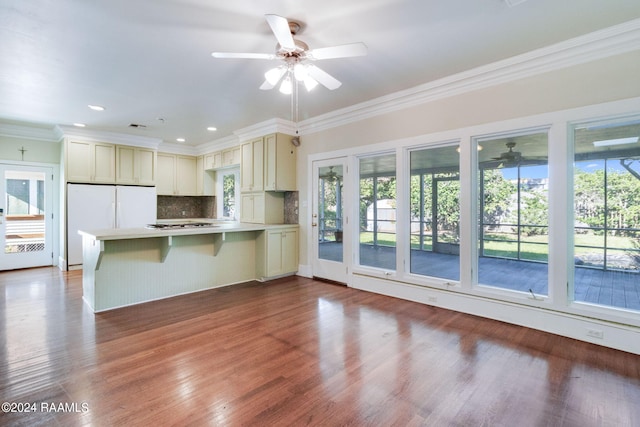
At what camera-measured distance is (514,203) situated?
3275 mm

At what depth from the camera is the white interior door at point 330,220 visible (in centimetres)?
460

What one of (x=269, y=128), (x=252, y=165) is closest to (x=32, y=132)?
(x=252, y=165)

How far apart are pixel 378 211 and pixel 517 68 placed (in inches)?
89.0

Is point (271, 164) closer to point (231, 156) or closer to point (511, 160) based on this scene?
point (231, 156)

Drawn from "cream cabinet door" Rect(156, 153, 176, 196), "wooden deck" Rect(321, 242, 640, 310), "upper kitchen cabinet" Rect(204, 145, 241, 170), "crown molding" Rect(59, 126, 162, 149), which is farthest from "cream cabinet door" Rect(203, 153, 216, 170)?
"wooden deck" Rect(321, 242, 640, 310)

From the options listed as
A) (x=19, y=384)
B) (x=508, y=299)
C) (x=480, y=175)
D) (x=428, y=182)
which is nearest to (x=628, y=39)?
(x=480, y=175)

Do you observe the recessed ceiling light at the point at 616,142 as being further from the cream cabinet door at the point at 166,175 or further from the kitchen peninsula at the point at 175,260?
the cream cabinet door at the point at 166,175

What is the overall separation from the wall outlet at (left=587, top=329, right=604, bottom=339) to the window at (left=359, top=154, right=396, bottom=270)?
204 centimetres

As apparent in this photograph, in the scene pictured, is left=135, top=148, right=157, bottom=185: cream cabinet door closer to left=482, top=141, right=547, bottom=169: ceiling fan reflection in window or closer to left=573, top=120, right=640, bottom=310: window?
left=482, top=141, right=547, bottom=169: ceiling fan reflection in window

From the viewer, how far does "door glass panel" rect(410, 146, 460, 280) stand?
3623 millimetres

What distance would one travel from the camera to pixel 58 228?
19.1ft

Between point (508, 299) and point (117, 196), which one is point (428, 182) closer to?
point (508, 299)

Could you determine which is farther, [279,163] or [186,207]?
[186,207]

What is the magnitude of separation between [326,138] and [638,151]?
352 cm
